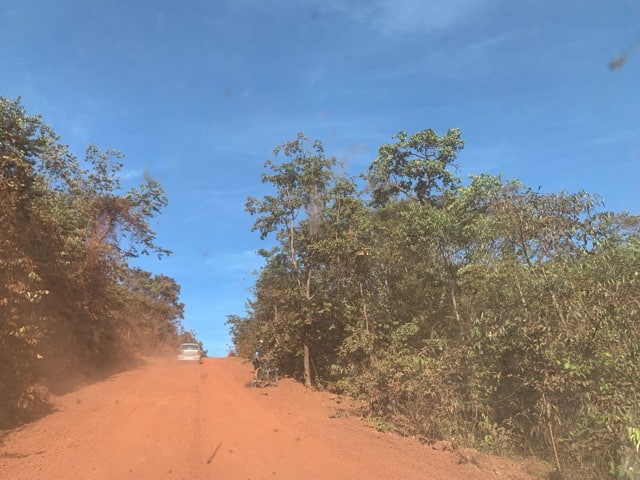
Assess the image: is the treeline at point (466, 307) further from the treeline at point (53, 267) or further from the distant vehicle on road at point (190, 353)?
the distant vehicle on road at point (190, 353)

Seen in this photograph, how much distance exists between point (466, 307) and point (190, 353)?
965 inches

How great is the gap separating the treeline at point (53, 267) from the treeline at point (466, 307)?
6.78 metres

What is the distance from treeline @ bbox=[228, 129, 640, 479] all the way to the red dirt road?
47.1 inches

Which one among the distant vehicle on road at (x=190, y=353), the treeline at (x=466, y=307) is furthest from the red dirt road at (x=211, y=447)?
the distant vehicle on road at (x=190, y=353)

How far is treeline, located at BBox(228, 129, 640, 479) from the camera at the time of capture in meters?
7.52

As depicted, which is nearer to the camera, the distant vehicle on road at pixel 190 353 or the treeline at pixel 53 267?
the treeline at pixel 53 267

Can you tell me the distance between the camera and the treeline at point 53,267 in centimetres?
982

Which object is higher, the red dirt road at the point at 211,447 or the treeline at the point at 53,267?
the treeline at the point at 53,267

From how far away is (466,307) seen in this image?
511 inches

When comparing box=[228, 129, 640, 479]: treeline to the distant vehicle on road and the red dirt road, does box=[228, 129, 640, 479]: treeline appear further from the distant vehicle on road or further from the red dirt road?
the distant vehicle on road

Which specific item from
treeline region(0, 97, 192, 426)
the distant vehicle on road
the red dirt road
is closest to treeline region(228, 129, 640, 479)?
the red dirt road

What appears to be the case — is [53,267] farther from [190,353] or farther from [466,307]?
[190,353]

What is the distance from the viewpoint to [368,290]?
60.1 feet

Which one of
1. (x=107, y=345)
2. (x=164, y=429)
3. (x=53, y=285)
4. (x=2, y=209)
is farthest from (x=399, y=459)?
(x=107, y=345)
